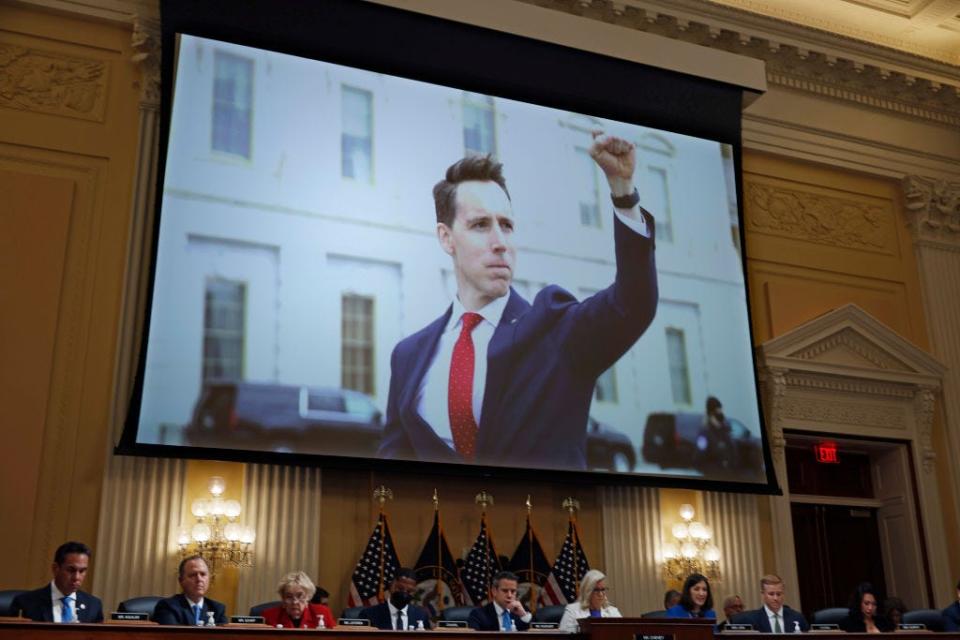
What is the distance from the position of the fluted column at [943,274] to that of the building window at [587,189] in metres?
4.25

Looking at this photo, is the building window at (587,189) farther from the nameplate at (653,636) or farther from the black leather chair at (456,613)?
the nameplate at (653,636)

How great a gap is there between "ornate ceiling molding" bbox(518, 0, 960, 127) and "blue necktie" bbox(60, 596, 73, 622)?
7.48 m

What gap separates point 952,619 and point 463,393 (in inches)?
166

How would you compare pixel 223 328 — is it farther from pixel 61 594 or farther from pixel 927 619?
pixel 927 619

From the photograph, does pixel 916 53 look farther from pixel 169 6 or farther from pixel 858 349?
pixel 169 6

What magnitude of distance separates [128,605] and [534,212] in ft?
16.4

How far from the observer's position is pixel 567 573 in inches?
355

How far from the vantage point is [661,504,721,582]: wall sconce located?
9555 mm

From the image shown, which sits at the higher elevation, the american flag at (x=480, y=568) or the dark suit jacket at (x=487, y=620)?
the american flag at (x=480, y=568)

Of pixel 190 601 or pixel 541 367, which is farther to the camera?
pixel 541 367

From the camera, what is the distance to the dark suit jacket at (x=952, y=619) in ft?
26.2

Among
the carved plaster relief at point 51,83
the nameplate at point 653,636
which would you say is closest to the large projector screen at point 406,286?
Result: the carved plaster relief at point 51,83

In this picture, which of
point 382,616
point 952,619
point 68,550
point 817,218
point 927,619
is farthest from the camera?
point 817,218

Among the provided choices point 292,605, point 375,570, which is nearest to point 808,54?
point 375,570
